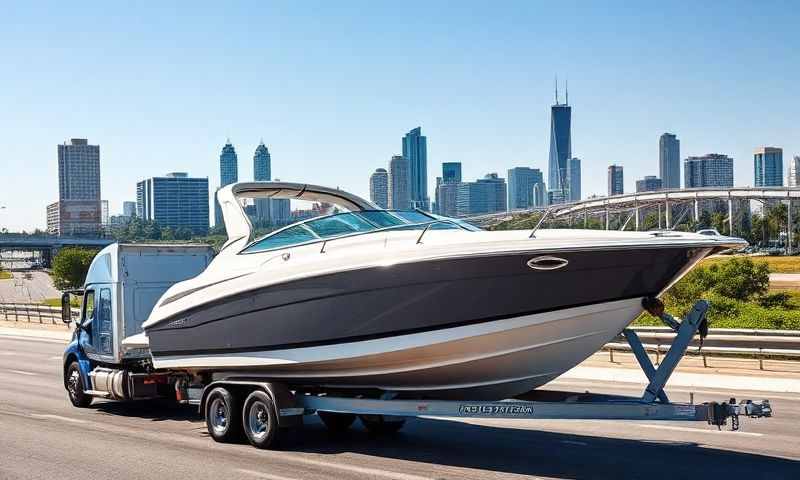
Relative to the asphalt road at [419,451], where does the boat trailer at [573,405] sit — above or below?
above

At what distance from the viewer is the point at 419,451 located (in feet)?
35.3

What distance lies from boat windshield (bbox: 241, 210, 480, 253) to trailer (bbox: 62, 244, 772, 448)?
177cm

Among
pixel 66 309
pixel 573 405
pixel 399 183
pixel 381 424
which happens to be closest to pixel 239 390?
pixel 381 424

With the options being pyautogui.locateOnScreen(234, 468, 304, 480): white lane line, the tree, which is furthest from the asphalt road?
the tree

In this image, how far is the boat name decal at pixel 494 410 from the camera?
9.12m

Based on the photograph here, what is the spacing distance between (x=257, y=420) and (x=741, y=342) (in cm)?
1053

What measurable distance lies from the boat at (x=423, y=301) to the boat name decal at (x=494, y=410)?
43 centimetres

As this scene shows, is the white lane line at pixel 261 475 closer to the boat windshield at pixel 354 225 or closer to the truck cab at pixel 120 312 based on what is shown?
the boat windshield at pixel 354 225

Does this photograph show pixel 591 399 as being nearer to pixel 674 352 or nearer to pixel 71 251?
pixel 674 352

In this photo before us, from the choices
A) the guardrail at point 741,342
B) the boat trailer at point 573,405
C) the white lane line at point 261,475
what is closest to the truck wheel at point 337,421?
the boat trailer at point 573,405

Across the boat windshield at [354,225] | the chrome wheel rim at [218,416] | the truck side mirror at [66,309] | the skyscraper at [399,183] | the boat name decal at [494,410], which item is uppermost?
the skyscraper at [399,183]

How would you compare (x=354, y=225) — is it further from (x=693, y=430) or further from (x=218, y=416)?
(x=693, y=430)

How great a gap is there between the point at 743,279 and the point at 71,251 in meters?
53.4

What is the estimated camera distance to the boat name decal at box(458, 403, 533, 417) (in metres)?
9.12
